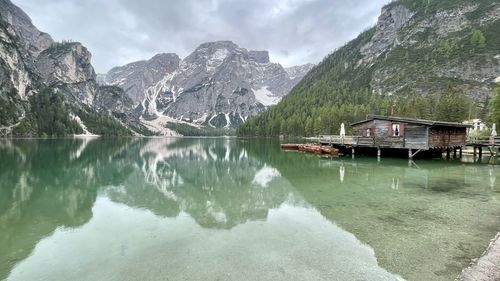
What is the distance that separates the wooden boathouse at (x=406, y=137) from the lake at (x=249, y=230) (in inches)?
780

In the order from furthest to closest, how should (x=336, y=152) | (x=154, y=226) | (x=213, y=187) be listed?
(x=336, y=152) < (x=213, y=187) < (x=154, y=226)

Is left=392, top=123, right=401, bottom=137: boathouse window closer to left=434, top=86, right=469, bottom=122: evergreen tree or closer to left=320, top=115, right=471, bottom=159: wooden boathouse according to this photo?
left=320, top=115, right=471, bottom=159: wooden boathouse

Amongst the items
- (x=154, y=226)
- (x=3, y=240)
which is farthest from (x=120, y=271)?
(x=3, y=240)

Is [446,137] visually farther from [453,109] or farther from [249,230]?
[453,109]

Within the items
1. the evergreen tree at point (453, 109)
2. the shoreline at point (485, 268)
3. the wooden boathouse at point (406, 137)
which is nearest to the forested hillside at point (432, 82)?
the evergreen tree at point (453, 109)

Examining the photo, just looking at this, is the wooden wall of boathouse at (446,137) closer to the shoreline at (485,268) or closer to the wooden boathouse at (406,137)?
the wooden boathouse at (406,137)

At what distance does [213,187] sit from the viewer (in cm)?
2664

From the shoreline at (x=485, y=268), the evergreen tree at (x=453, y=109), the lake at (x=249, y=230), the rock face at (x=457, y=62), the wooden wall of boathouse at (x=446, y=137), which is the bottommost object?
the lake at (x=249, y=230)

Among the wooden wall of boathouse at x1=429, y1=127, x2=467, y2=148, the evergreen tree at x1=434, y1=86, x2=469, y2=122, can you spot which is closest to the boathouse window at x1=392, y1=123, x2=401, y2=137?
the wooden wall of boathouse at x1=429, y1=127, x2=467, y2=148

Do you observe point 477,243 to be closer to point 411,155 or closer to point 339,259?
point 339,259

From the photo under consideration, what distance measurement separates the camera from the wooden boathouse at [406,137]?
45.4 meters

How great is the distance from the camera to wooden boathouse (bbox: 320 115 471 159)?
1789 inches

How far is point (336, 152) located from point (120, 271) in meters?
48.1

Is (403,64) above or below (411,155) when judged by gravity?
above
